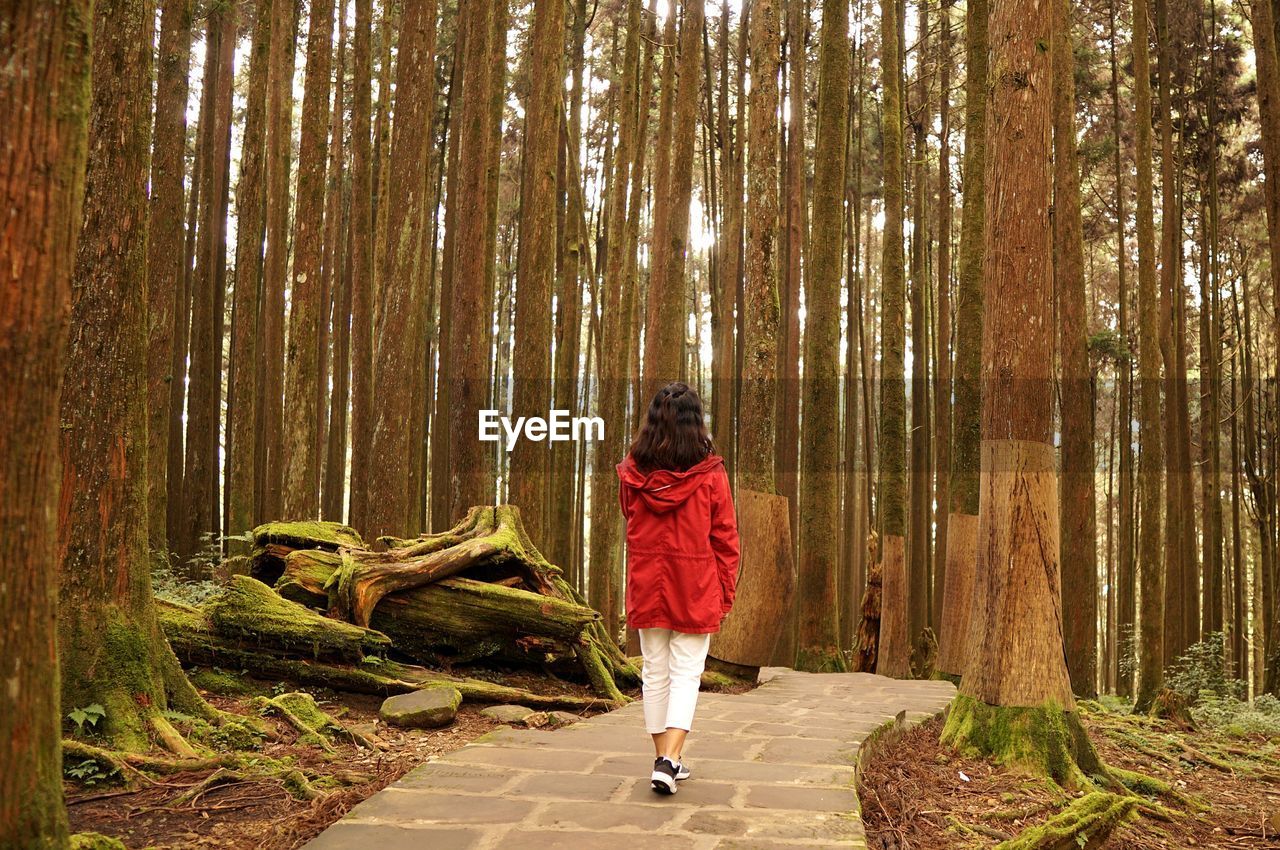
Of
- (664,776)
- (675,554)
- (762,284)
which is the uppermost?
(762,284)

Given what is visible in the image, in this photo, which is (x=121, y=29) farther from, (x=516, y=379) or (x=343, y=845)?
(x=516, y=379)

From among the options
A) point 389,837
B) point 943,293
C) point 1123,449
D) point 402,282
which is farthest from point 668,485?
point 1123,449

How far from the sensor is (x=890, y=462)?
11.6 metres

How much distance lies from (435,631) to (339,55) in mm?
16389

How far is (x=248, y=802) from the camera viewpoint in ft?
13.0

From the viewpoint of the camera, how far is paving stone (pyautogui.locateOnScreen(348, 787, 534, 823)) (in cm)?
365

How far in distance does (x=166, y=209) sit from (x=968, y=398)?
9549 mm

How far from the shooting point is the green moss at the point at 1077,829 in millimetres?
4223

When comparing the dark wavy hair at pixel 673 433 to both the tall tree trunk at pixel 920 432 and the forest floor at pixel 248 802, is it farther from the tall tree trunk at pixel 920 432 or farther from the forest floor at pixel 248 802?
the tall tree trunk at pixel 920 432

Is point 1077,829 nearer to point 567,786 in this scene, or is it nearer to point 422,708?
point 567,786

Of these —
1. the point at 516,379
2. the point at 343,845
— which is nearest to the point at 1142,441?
the point at 516,379

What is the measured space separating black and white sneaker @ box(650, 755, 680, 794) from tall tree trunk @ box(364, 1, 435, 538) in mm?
8149

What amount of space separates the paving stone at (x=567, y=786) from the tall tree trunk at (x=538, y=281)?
19.6ft

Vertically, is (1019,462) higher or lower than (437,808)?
higher
